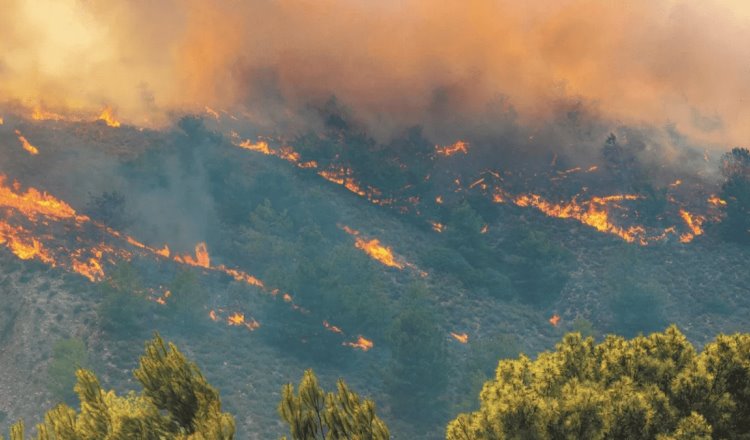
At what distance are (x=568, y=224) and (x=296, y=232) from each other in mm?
64960

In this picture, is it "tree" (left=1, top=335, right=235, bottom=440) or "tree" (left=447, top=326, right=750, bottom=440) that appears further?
"tree" (left=447, top=326, right=750, bottom=440)

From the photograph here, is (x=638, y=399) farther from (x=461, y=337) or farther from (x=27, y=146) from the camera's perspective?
(x=27, y=146)

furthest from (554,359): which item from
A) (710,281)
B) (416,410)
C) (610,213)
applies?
(610,213)

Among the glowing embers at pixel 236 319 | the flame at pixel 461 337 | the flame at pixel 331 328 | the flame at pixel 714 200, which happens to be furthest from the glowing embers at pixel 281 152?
the flame at pixel 714 200

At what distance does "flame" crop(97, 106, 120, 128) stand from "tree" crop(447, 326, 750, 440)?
139m

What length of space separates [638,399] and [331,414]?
24.5 feet

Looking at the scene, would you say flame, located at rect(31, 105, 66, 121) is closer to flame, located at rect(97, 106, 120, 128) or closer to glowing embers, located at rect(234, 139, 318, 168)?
flame, located at rect(97, 106, 120, 128)

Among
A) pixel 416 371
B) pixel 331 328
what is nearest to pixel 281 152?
pixel 331 328

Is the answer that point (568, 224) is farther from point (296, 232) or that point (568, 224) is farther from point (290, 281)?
point (290, 281)

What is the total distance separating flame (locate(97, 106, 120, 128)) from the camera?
14612cm

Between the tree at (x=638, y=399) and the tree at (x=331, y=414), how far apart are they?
4.81 m

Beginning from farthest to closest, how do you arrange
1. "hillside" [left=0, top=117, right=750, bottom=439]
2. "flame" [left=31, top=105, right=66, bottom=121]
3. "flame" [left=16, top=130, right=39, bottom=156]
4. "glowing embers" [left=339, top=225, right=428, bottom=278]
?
"glowing embers" [left=339, top=225, right=428, bottom=278] → "flame" [left=31, top=105, right=66, bottom=121] → "flame" [left=16, top=130, right=39, bottom=156] → "hillside" [left=0, top=117, right=750, bottom=439]

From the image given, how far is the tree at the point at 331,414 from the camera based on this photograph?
1556cm

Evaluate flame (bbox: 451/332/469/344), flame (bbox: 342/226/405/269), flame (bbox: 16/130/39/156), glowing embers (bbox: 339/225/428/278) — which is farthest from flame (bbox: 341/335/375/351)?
flame (bbox: 16/130/39/156)
